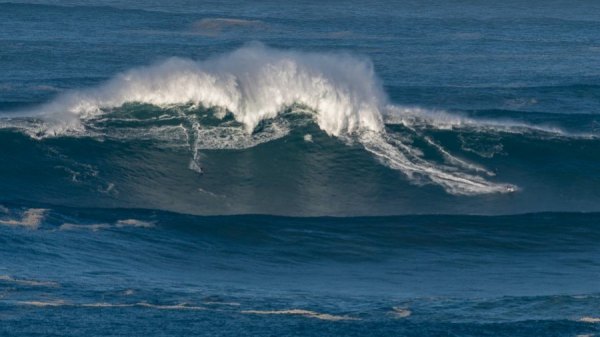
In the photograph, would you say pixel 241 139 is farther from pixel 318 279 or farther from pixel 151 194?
pixel 318 279

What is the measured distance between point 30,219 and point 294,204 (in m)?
11.6

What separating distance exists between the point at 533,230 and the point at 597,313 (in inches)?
474

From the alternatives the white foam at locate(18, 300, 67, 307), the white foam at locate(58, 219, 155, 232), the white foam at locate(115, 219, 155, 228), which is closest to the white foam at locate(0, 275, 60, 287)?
the white foam at locate(18, 300, 67, 307)

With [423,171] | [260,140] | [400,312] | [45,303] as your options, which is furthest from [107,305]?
[260,140]

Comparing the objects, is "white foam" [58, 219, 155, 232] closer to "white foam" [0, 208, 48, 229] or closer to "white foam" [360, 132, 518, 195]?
"white foam" [0, 208, 48, 229]

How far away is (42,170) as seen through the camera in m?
55.2

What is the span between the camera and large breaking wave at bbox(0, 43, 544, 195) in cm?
5881

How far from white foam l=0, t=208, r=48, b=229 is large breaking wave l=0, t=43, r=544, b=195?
30.3ft

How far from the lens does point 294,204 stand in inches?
2119

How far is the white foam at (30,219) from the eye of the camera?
47.2 metres

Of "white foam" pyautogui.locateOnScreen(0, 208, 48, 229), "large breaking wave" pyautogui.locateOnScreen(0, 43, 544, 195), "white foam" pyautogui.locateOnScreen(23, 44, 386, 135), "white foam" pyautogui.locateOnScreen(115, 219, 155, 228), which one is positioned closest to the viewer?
"white foam" pyautogui.locateOnScreen(0, 208, 48, 229)

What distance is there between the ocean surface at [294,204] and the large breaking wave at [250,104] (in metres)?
0.10

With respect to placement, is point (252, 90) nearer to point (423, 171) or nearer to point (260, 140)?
point (260, 140)

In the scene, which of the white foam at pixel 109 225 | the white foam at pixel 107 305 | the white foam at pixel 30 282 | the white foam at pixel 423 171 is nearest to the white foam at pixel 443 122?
the white foam at pixel 423 171
